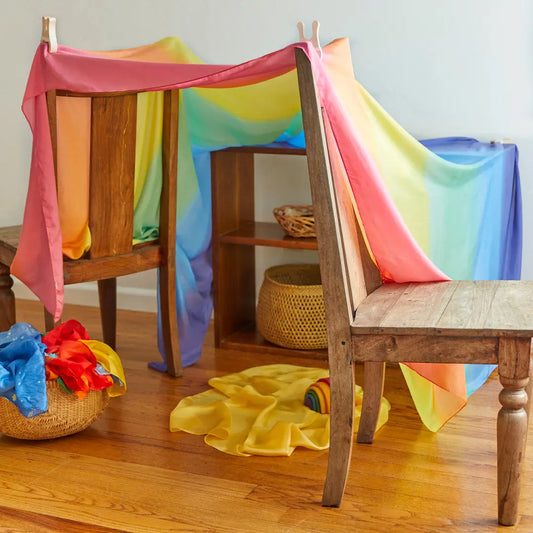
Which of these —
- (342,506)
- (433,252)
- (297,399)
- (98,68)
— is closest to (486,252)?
(433,252)

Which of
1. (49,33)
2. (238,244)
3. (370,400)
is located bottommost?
(370,400)

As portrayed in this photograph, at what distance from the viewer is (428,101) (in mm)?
3051

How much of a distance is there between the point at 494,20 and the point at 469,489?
169cm

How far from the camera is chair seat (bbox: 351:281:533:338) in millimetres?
1709

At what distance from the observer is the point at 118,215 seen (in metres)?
2.52

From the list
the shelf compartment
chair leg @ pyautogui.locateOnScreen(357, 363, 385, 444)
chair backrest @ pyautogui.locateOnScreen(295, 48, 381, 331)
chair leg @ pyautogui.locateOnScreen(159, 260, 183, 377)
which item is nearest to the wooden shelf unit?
the shelf compartment

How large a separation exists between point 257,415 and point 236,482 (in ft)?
1.25

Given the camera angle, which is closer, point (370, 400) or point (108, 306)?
point (370, 400)

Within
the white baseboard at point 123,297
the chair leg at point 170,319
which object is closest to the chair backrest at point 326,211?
the chair leg at point 170,319

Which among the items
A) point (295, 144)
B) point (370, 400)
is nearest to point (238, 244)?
point (295, 144)

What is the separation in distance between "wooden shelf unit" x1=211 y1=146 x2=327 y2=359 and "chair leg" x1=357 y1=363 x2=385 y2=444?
0.73 meters

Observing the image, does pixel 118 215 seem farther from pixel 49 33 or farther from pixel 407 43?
pixel 407 43

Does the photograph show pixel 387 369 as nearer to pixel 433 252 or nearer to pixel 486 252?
pixel 486 252

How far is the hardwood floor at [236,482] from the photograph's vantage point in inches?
72.5
